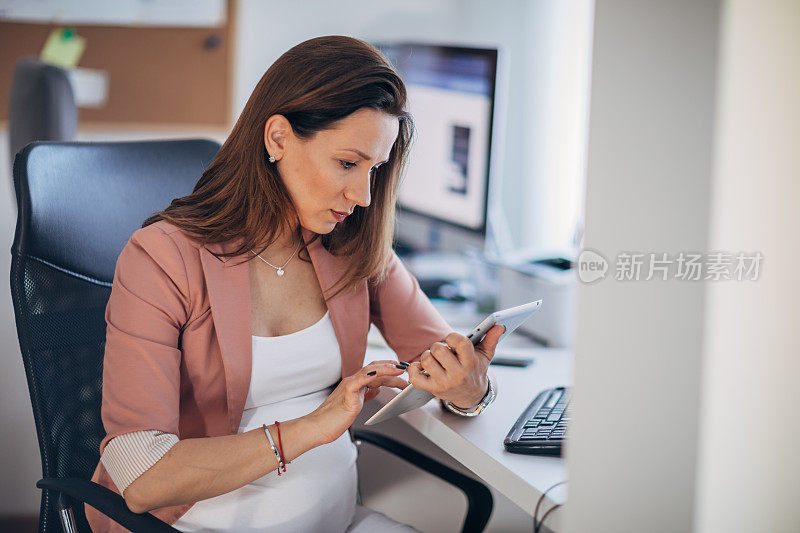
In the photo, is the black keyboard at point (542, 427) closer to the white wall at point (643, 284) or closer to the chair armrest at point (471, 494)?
the chair armrest at point (471, 494)

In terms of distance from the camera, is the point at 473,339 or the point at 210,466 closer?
the point at 210,466

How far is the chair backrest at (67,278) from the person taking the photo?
1092 millimetres

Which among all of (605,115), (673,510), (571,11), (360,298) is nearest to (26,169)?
(360,298)

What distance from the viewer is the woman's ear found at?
1.06 meters

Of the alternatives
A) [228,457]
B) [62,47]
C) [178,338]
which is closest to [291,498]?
[228,457]

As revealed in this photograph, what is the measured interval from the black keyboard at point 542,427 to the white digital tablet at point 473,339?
0.13m

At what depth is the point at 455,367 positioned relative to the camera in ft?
3.41

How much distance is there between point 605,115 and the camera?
1.95 ft

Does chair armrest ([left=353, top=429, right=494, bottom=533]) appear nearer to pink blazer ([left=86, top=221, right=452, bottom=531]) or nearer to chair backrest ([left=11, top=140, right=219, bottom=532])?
pink blazer ([left=86, top=221, right=452, bottom=531])

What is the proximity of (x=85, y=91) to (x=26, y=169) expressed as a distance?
1.43m

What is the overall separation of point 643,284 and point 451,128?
4.23 feet

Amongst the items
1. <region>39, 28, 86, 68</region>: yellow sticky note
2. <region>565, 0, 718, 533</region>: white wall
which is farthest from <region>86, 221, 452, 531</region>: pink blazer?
<region>39, 28, 86, 68</region>: yellow sticky note

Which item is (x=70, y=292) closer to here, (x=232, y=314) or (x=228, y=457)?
(x=232, y=314)

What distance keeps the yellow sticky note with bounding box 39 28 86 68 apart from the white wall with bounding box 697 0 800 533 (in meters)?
2.26
